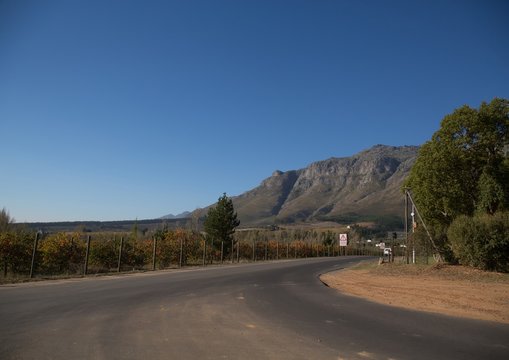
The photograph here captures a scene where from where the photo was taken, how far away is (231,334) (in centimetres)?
812

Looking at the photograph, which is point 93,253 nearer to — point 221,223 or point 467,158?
point 221,223

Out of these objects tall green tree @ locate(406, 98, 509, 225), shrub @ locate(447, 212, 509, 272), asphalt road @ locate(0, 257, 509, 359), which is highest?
tall green tree @ locate(406, 98, 509, 225)

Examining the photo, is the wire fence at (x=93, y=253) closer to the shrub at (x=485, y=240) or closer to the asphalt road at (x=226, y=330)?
the asphalt road at (x=226, y=330)

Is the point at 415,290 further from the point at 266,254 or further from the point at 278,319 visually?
the point at 266,254

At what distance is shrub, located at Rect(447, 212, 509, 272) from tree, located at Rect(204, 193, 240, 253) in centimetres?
2564

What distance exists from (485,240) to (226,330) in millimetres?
17468

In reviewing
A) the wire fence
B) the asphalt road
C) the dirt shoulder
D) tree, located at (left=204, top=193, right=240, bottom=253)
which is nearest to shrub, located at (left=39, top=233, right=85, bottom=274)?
the wire fence

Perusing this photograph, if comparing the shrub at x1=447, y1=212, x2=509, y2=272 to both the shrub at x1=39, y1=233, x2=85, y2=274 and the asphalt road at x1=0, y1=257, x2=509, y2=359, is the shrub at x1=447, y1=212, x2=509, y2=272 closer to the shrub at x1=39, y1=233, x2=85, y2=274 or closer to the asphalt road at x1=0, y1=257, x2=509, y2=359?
the asphalt road at x1=0, y1=257, x2=509, y2=359

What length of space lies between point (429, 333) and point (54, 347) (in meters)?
6.89

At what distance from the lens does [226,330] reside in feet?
27.8

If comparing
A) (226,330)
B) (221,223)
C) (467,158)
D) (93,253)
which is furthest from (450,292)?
(221,223)

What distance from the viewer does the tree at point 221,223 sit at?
43781 millimetres

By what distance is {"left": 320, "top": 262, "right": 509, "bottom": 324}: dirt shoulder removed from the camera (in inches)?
456

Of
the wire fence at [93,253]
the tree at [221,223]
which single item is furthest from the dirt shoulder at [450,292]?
the tree at [221,223]
